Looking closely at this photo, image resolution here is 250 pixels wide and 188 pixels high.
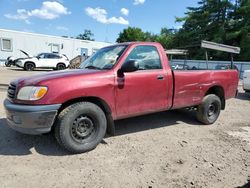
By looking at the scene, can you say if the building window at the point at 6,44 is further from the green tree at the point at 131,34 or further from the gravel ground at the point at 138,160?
the green tree at the point at 131,34

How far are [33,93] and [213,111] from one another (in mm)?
4343

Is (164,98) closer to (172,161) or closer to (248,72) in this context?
(172,161)

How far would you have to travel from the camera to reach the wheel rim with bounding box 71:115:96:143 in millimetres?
4105

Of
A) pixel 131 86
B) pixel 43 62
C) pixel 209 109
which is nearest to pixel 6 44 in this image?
pixel 43 62

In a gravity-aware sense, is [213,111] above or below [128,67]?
below

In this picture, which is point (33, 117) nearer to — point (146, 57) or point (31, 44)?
point (146, 57)

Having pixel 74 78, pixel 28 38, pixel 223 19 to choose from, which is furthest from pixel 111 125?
pixel 223 19

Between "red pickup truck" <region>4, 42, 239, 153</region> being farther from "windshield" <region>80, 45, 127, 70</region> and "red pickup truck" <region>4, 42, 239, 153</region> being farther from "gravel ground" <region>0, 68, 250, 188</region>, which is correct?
"gravel ground" <region>0, 68, 250, 188</region>

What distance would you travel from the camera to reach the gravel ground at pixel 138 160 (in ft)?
11.1

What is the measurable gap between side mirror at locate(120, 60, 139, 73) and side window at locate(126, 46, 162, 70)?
30cm

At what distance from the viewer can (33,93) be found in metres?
3.78

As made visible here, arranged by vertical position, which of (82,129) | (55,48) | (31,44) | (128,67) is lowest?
(82,129)

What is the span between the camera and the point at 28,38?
94.8 ft

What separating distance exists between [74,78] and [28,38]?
27552 millimetres
